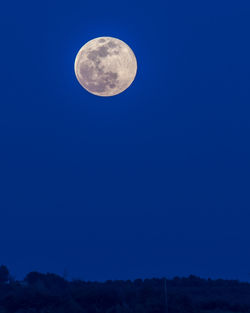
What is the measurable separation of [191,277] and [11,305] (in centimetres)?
3714

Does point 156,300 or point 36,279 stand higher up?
point 36,279

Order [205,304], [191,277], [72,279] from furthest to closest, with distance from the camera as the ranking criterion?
[191,277], [72,279], [205,304]

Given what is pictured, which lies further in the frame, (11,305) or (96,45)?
(96,45)

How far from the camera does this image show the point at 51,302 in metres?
26.1

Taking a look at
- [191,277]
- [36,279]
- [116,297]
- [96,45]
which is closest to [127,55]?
[96,45]

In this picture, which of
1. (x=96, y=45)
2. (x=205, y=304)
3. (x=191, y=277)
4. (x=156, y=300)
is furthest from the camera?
(x=191, y=277)

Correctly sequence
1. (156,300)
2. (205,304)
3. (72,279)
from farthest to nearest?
(72,279) < (205,304) < (156,300)

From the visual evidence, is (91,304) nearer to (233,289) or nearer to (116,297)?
(116,297)

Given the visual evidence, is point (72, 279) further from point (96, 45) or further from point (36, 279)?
point (96, 45)

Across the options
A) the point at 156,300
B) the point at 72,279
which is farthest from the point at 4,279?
the point at 156,300

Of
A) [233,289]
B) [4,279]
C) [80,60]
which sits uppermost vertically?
[80,60]

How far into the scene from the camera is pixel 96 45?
3369cm

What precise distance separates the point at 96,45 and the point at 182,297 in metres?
17.2

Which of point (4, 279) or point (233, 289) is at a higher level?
point (4, 279)
